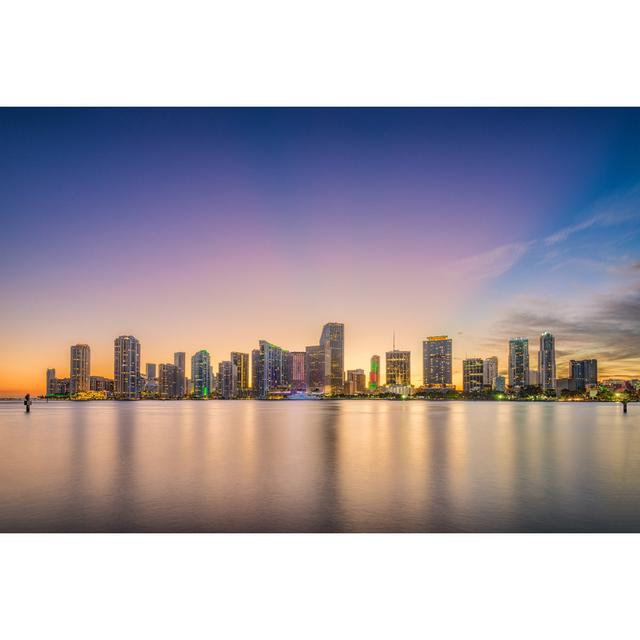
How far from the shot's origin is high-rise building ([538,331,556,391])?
100375mm

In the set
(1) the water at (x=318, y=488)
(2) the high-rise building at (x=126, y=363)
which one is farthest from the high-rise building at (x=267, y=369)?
(1) the water at (x=318, y=488)

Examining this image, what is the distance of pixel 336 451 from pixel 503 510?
7895 millimetres

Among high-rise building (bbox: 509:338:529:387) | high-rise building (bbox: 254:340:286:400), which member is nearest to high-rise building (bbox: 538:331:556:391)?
high-rise building (bbox: 509:338:529:387)

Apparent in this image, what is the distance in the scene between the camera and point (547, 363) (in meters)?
101

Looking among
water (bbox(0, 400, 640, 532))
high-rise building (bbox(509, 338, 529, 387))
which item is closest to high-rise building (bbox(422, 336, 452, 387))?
high-rise building (bbox(509, 338, 529, 387))

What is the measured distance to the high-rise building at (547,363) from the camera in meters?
100

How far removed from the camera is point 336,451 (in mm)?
14672

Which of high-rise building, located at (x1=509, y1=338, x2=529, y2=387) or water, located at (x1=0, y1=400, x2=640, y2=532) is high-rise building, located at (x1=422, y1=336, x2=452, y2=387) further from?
water, located at (x1=0, y1=400, x2=640, y2=532)

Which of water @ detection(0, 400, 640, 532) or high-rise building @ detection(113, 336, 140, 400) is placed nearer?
water @ detection(0, 400, 640, 532)

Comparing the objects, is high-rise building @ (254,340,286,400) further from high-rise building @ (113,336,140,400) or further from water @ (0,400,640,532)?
water @ (0,400,640,532)
